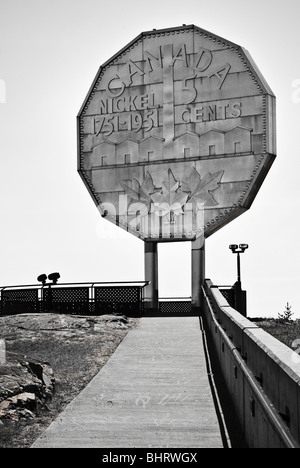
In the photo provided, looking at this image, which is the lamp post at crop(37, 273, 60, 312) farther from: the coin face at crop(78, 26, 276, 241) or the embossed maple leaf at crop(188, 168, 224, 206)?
the embossed maple leaf at crop(188, 168, 224, 206)

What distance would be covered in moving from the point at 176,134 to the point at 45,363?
63.1 ft

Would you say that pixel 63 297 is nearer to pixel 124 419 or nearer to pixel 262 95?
pixel 262 95

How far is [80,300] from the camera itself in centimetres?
2858

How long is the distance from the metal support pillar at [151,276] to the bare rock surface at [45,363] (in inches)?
313

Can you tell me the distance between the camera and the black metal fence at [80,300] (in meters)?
27.6

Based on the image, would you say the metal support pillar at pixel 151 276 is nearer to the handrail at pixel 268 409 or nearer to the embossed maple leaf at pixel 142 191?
the embossed maple leaf at pixel 142 191

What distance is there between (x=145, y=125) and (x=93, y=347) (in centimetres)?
1710

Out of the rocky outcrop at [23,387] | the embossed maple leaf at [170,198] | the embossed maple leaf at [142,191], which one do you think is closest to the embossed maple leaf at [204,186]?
the embossed maple leaf at [170,198]

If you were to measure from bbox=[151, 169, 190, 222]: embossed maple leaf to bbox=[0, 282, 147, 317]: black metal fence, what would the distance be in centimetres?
476

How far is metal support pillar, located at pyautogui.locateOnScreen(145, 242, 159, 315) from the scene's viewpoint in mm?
31906

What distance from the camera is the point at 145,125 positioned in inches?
1275

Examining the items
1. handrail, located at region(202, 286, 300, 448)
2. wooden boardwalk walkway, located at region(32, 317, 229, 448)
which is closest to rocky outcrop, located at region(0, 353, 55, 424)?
wooden boardwalk walkway, located at region(32, 317, 229, 448)

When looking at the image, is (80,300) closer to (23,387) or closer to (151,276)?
(151,276)

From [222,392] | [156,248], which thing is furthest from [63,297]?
[222,392]
